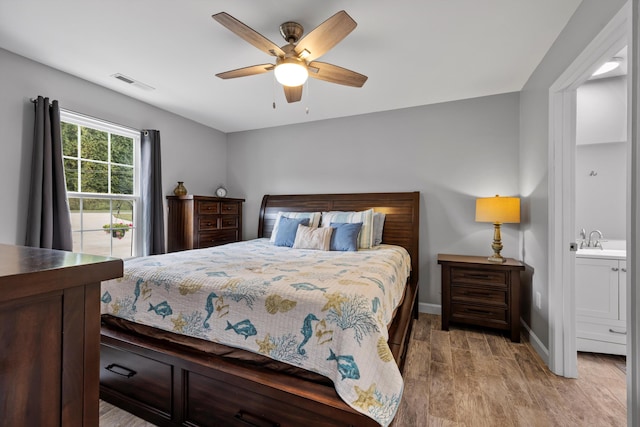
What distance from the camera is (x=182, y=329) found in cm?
165

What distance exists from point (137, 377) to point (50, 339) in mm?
1593

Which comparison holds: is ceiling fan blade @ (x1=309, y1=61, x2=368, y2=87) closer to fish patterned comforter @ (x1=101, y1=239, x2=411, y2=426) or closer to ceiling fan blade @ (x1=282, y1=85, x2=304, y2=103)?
ceiling fan blade @ (x1=282, y1=85, x2=304, y2=103)

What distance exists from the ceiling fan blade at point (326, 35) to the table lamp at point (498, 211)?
83.0 inches

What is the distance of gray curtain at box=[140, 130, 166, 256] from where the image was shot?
345cm

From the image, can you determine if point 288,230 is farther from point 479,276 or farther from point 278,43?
point 479,276

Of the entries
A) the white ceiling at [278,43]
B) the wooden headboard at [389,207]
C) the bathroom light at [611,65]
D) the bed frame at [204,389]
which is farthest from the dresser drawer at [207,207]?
the bathroom light at [611,65]

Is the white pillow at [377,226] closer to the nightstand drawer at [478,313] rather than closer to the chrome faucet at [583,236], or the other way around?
the nightstand drawer at [478,313]

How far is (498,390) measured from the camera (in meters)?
1.97

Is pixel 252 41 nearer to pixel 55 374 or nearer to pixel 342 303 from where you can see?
pixel 342 303

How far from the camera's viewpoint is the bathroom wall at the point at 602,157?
2.71m

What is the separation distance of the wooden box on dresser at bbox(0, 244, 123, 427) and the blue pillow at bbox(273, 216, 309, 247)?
Result: 2756mm

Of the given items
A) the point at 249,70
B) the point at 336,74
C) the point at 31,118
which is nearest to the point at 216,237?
the point at 31,118

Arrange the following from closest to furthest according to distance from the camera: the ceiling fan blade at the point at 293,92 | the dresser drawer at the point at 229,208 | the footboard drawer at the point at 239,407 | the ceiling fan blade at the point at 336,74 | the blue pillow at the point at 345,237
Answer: the footboard drawer at the point at 239,407, the ceiling fan blade at the point at 336,74, the ceiling fan blade at the point at 293,92, the blue pillow at the point at 345,237, the dresser drawer at the point at 229,208

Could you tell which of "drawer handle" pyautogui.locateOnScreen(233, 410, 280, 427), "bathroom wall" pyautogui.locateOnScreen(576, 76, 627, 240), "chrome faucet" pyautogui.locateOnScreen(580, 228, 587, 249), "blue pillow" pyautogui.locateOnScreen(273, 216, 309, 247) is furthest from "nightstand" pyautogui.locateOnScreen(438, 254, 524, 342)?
"drawer handle" pyautogui.locateOnScreen(233, 410, 280, 427)
